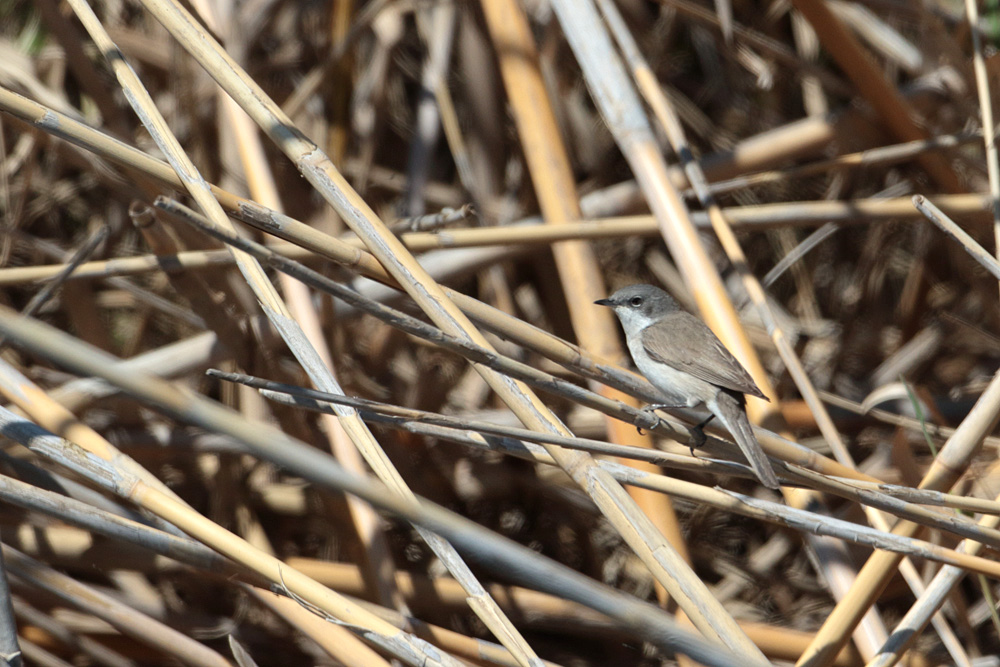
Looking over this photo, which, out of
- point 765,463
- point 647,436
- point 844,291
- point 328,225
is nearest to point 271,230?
point 765,463

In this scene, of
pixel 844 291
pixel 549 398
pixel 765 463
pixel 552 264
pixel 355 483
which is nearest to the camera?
pixel 355 483

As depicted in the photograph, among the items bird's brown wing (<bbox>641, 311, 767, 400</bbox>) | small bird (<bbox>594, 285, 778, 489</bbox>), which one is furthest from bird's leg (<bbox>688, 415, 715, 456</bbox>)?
bird's brown wing (<bbox>641, 311, 767, 400</bbox>)

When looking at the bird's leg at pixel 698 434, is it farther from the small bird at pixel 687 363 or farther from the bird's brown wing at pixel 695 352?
the bird's brown wing at pixel 695 352

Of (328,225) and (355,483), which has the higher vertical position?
(355,483)

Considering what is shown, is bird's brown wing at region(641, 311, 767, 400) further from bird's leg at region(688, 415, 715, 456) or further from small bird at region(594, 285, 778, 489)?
bird's leg at region(688, 415, 715, 456)

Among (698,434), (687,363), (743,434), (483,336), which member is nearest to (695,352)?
(687,363)

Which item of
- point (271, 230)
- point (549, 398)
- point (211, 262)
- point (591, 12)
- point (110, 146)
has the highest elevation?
point (591, 12)

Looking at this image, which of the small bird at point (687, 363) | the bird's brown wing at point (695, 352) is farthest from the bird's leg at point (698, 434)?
the bird's brown wing at point (695, 352)

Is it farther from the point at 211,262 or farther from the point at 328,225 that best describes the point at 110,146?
the point at 328,225
